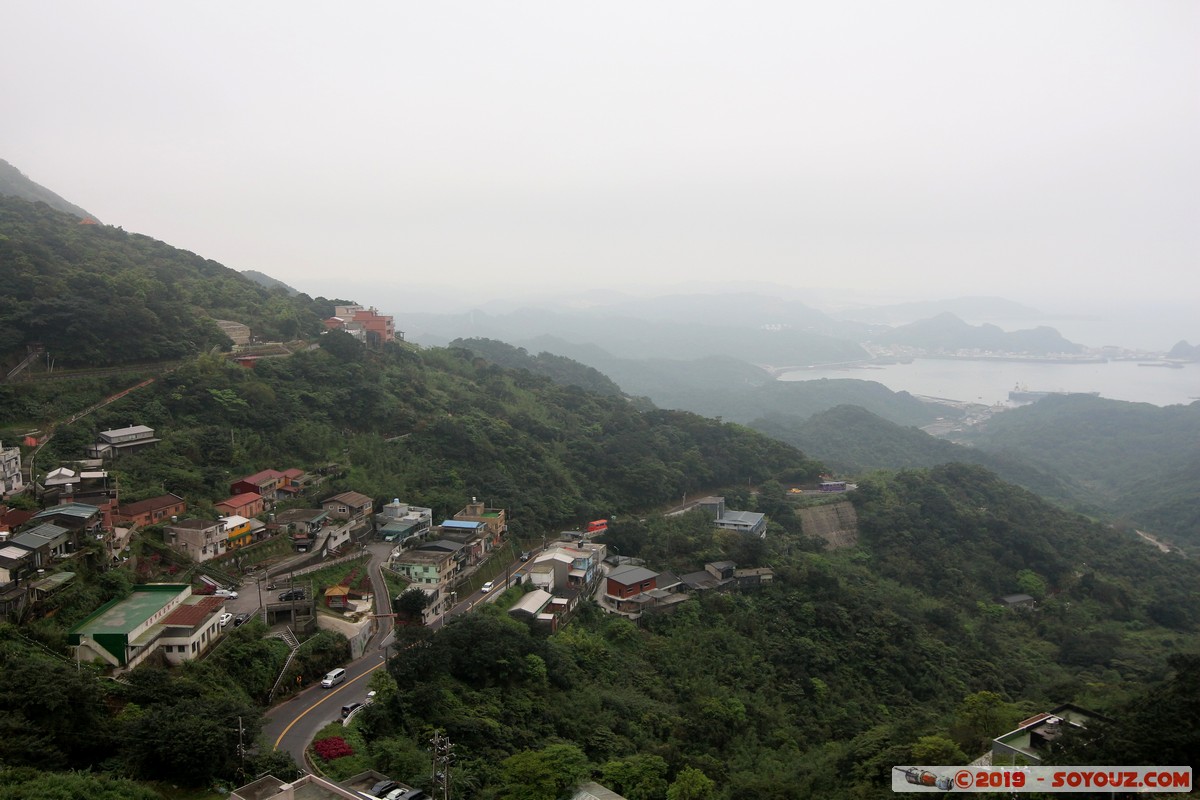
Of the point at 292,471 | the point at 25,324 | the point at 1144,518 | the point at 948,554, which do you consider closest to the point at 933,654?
the point at 948,554

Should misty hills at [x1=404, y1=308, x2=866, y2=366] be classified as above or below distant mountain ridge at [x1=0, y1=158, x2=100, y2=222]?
below

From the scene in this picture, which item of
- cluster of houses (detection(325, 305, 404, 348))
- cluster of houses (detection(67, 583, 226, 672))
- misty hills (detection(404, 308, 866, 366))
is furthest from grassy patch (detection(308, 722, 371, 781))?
misty hills (detection(404, 308, 866, 366))

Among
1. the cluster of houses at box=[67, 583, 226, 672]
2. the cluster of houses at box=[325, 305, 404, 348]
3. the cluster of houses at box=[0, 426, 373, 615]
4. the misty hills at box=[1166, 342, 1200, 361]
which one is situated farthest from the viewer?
the misty hills at box=[1166, 342, 1200, 361]

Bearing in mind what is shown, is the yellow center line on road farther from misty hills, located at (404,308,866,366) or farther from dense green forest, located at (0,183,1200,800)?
misty hills, located at (404,308,866,366)

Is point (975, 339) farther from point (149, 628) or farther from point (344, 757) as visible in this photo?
point (149, 628)

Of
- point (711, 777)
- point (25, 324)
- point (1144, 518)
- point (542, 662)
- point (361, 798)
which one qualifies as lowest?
point (1144, 518)

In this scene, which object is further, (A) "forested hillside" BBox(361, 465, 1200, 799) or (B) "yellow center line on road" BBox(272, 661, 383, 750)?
(A) "forested hillside" BBox(361, 465, 1200, 799)

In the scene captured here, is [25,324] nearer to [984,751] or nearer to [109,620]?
[109,620]
